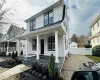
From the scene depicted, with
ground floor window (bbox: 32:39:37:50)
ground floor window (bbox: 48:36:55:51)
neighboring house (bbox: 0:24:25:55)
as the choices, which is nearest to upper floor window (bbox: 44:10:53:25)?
ground floor window (bbox: 48:36:55:51)

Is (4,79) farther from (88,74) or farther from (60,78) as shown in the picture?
(88,74)

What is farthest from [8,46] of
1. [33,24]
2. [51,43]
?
[51,43]

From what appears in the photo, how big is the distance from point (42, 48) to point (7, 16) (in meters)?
6.38

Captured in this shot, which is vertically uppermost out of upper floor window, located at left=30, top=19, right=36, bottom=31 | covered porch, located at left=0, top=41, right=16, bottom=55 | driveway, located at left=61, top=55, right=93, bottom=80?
upper floor window, located at left=30, top=19, right=36, bottom=31

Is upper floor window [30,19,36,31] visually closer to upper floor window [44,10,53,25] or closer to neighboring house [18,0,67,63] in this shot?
neighboring house [18,0,67,63]

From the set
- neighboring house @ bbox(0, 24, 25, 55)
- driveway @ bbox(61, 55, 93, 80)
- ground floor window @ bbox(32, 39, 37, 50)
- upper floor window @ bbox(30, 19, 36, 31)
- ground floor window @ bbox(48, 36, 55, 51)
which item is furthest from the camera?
neighboring house @ bbox(0, 24, 25, 55)

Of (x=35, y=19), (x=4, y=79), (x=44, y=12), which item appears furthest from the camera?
(x=35, y=19)

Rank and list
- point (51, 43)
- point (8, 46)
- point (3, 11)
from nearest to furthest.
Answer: point (3, 11)
point (51, 43)
point (8, 46)

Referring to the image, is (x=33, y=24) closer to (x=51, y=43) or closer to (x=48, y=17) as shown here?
(x=48, y=17)

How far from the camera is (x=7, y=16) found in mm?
12281

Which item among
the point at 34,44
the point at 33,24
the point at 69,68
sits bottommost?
the point at 69,68

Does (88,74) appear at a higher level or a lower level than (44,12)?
lower

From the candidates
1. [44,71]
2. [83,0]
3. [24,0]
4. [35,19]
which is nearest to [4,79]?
[44,71]

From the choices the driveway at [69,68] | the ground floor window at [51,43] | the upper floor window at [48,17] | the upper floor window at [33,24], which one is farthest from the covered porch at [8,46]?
the driveway at [69,68]
